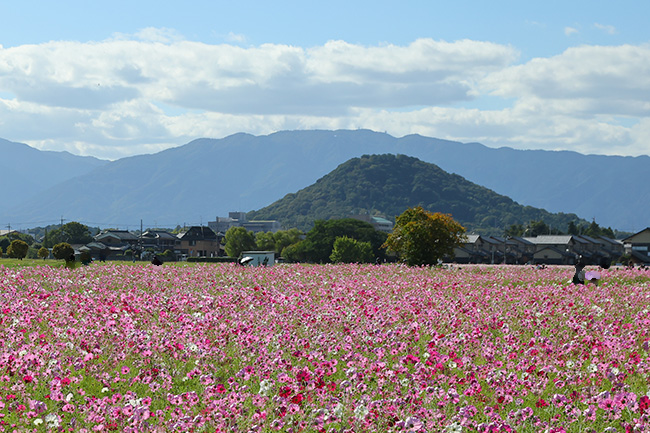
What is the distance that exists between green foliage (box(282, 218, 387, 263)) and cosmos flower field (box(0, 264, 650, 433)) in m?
90.7

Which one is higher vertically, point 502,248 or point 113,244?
point 113,244

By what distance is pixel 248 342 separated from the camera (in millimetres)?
10258

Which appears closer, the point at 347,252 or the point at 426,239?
the point at 426,239

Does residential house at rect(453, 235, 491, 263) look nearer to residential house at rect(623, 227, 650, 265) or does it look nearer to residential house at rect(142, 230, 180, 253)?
residential house at rect(623, 227, 650, 265)

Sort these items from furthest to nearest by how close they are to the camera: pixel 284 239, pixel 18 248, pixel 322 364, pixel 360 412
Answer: pixel 284 239 < pixel 18 248 < pixel 322 364 < pixel 360 412

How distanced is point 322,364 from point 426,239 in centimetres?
4228

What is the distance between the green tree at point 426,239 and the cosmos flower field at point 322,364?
3171 centimetres

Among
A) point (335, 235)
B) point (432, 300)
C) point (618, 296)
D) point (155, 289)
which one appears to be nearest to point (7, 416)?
point (432, 300)

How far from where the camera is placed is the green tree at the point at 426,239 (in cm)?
5016

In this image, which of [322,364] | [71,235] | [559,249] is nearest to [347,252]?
[559,249]

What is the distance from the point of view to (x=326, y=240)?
109438 millimetres

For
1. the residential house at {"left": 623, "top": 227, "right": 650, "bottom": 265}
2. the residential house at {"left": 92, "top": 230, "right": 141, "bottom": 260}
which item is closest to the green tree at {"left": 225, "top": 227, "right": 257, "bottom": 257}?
the residential house at {"left": 92, "top": 230, "right": 141, "bottom": 260}

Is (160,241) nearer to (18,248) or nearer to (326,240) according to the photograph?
(326,240)

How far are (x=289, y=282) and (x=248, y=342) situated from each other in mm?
12089
